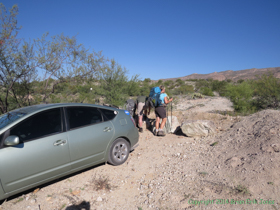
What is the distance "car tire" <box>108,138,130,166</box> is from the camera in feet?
15.3

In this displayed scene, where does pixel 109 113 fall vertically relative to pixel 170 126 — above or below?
above

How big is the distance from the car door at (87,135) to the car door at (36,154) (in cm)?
17

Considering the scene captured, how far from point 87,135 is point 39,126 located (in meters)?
0.92

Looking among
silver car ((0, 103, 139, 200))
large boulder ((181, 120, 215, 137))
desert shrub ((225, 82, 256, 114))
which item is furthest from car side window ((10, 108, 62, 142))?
desert shrub ((225, 82, 256, 114))

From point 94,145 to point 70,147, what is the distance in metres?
0.54

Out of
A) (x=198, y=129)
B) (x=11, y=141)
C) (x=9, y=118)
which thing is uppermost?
(x=9, y=118)

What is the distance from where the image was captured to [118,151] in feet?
15.8

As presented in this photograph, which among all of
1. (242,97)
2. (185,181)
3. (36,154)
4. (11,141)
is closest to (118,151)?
(185,181)

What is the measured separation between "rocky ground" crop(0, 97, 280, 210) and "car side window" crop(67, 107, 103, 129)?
1.17 meters

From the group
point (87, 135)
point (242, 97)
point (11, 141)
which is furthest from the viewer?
point (242, 97)

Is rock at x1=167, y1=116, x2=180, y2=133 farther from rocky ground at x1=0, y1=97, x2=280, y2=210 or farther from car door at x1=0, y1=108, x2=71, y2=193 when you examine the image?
car door at x1=0, y1=108, x2=71, y2=193

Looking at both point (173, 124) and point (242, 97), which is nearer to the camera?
point (173, 124)

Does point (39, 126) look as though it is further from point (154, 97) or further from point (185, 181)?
point (154, 97)

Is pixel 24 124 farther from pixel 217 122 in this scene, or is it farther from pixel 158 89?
pixel 217 122
